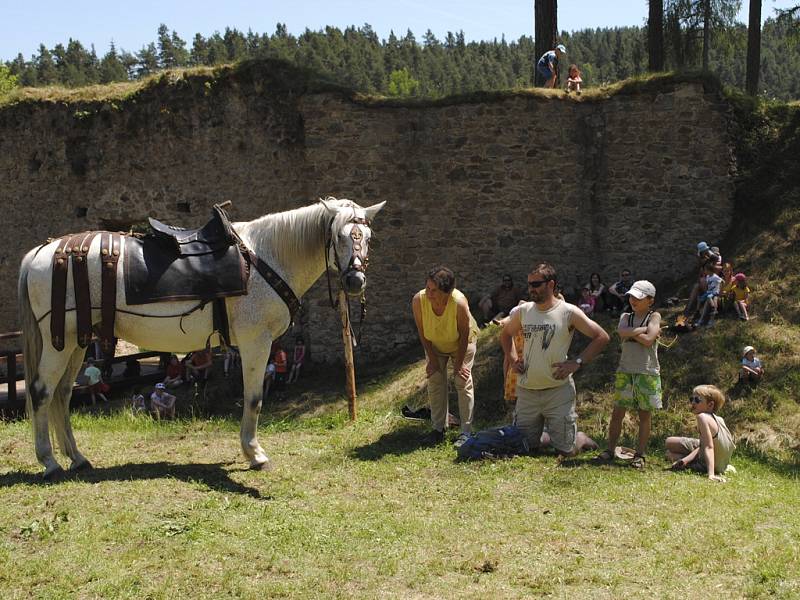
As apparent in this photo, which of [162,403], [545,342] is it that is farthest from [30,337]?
[162,403]

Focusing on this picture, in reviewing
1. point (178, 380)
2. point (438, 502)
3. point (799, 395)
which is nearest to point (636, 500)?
point (438, 502)

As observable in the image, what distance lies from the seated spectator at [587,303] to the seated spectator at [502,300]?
1017 mm

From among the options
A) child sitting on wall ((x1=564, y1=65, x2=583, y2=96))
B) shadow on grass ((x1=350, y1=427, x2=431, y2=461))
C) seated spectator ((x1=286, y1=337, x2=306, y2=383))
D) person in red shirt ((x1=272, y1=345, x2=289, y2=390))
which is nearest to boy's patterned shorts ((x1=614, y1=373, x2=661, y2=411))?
shadow on grass ((x1=350, y1=427, x2=431, y2=461))

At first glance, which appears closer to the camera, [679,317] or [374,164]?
[679,317]

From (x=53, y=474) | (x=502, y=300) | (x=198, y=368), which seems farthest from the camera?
(x=198, y=368)

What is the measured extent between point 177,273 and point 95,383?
8.02m

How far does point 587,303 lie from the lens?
12.7 m

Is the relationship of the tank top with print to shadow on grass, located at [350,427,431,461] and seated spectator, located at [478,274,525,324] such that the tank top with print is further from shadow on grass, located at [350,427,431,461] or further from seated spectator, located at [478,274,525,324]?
seated spectator, located at [478,274,525,324]

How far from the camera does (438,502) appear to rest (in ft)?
20.7

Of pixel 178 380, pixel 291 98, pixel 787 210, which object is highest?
pixel 291 98

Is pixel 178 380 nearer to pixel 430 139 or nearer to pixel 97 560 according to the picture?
pixel 430 139

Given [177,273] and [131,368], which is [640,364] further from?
[131,368]

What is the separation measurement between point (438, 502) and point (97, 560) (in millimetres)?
2506

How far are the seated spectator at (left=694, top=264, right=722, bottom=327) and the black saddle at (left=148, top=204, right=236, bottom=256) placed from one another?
6.91m
